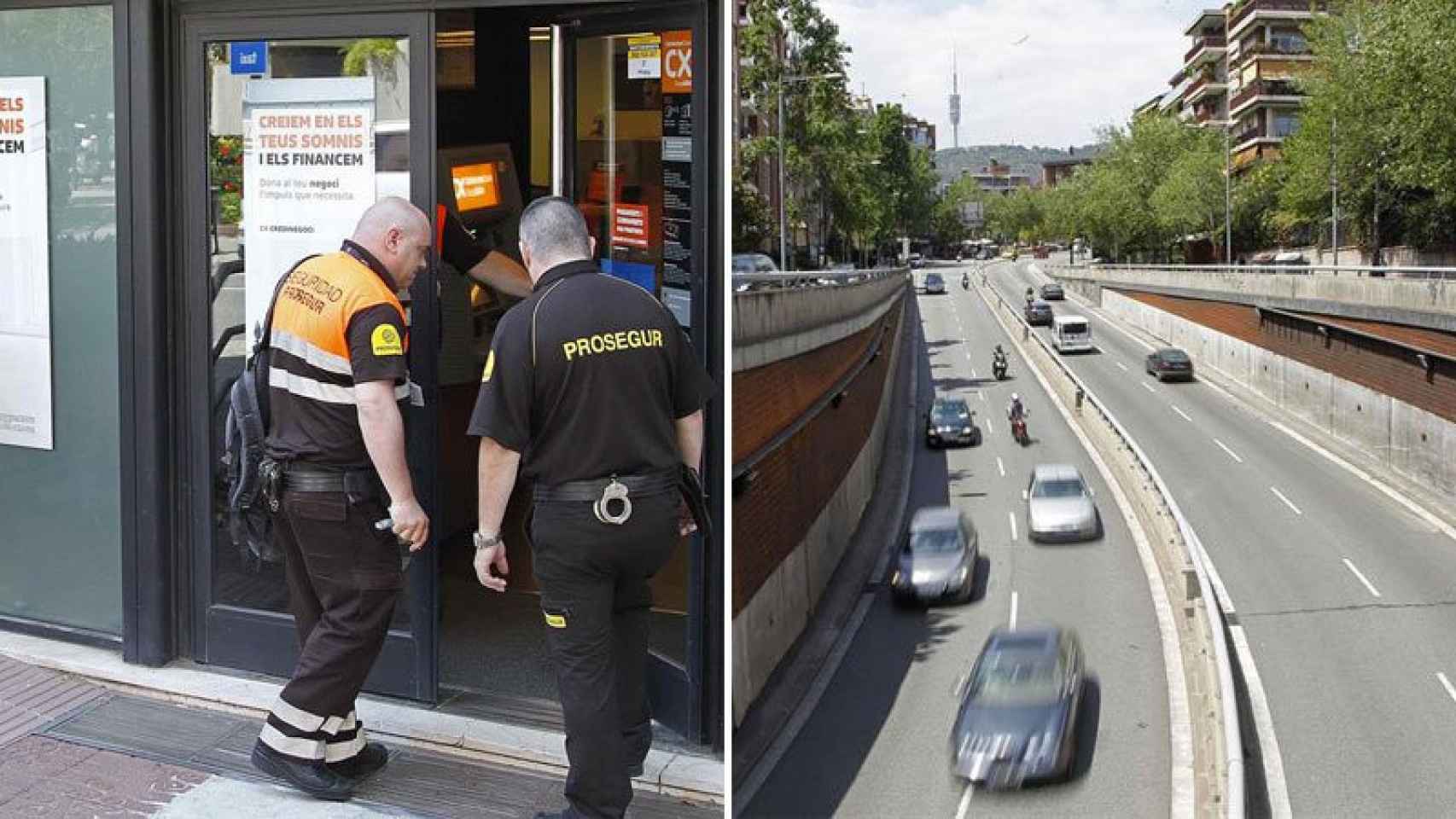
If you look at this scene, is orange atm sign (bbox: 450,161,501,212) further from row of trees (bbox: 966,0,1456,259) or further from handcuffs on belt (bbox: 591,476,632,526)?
row of trees (bbox: 966,0,1456,259)

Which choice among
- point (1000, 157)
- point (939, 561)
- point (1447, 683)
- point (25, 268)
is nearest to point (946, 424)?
point (939, 561)

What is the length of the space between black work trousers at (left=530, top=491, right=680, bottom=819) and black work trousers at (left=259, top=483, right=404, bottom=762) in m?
0.79

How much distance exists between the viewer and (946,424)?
7.30 ft

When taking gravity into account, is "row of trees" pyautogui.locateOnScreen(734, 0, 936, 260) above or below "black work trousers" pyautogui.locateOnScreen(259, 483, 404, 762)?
above

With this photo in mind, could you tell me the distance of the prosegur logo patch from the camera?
399 centimetres

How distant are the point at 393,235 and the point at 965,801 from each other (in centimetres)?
274

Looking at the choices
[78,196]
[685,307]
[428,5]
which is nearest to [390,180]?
[428,5]

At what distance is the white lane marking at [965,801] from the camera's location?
77.4 inches

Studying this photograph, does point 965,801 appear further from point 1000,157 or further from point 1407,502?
point 1000,157

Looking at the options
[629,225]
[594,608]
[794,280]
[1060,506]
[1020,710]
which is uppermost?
[629,225]

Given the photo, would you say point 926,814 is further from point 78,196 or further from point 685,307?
point 78,196

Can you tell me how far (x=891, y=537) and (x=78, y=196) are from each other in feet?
14.1

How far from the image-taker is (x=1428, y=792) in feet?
5.91

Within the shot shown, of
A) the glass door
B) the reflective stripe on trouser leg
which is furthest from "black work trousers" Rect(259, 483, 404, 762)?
the glass door
